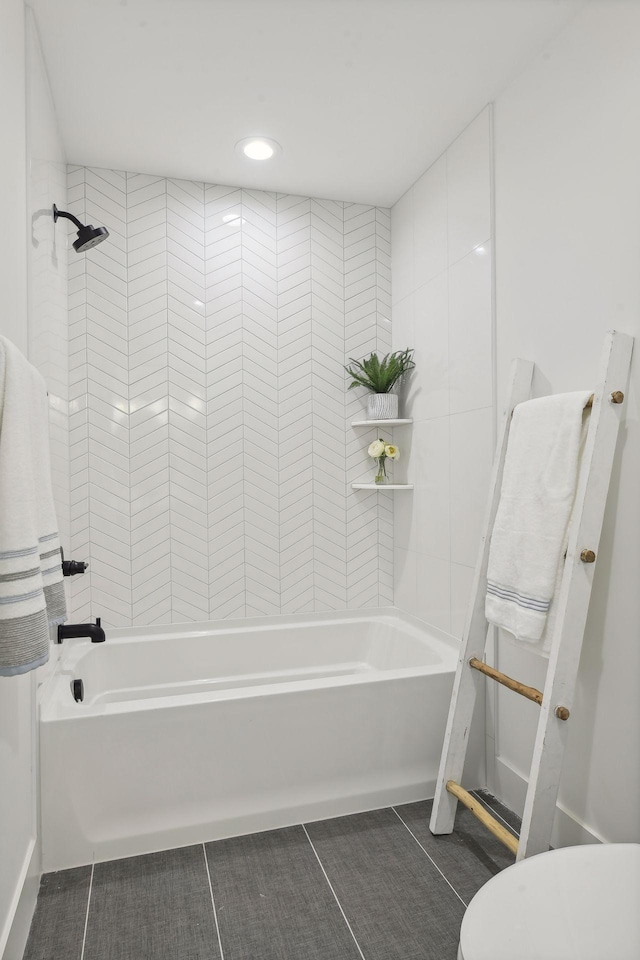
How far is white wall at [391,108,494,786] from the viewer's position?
2.27 metres

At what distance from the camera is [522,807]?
6.72ft

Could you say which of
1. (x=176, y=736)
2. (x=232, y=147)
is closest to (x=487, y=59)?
(x=232, y=147)

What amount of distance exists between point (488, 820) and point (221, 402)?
1986 millimetres

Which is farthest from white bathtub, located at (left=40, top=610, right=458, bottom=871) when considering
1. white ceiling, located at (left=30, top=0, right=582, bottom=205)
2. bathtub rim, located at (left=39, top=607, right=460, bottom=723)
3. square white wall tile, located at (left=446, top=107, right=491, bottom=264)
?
white ceiling, located at (left=30, top=0, right=582, bottom=205)

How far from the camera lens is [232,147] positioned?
8.07ft

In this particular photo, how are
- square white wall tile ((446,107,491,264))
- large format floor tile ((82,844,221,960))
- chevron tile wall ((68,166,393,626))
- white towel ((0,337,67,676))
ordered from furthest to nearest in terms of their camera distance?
chevron tile wall ((68,166,393,626))
square white wall tile ((446,107,491,264))
large format floor tile ((82,844,221,960))
white towel ((0,337,67,676))

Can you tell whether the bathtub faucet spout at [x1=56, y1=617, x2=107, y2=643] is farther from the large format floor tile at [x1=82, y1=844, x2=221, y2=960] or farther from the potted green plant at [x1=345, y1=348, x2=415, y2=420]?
the potted green plant at [x1=345, y1=348, x2=415, y2=420]

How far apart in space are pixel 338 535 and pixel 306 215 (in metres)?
1.61

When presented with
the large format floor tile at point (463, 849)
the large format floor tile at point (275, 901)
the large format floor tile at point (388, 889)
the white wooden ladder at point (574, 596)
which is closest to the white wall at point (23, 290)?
the large format floor tile at point (275, 901)

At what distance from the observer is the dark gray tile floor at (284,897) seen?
1.51m

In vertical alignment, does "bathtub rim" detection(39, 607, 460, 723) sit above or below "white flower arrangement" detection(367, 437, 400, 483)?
below

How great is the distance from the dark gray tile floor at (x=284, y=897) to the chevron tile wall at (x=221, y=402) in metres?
1.10

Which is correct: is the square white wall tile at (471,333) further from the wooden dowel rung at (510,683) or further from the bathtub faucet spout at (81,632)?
the bathtub faucet spout at (81,632)

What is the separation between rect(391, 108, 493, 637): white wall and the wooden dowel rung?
46cm
